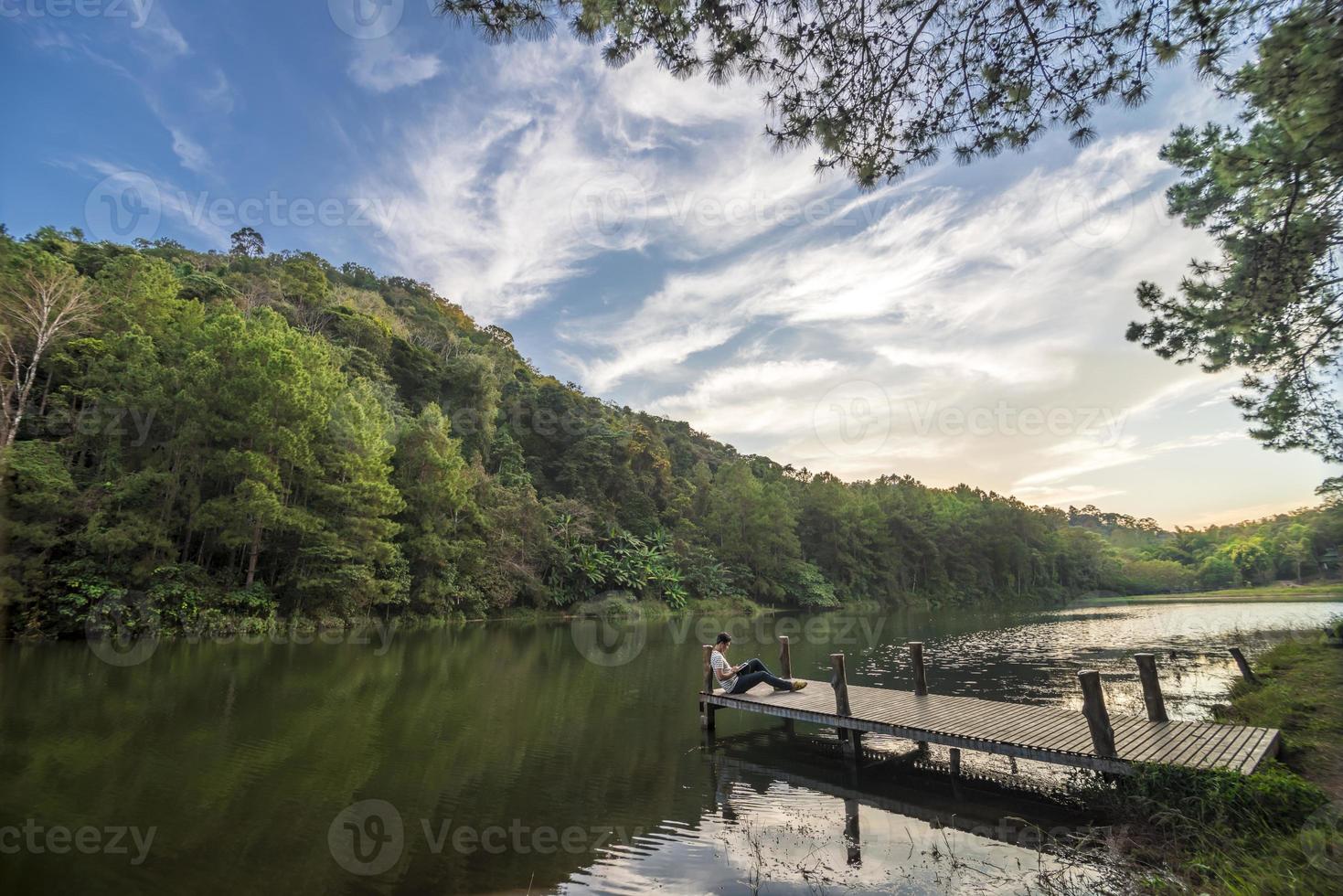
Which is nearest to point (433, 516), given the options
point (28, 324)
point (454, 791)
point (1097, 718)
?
point (28, 324)

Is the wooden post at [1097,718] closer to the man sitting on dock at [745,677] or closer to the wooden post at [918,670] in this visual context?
the wooden post at [918,670]

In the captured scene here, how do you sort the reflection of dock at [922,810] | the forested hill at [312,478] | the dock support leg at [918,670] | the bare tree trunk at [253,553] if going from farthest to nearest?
the bare tree trunk at [253,553], the forested hill at [312,478], the dock support leg at [918,670], the reflection of dock at [922,810]

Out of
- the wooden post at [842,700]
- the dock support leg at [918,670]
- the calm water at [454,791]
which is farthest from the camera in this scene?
the dock support leg at [918,670]

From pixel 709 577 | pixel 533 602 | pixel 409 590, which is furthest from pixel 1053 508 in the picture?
pixel 409 590

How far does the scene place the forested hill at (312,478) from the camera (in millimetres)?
18875

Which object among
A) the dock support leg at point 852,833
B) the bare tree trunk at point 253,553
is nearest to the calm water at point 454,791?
the dock support leg at point 852,833

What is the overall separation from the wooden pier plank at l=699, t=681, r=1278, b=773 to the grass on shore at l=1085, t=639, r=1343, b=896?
0.34 metres

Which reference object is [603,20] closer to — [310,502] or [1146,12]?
[1146,12]

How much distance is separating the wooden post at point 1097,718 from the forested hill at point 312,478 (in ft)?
77.1

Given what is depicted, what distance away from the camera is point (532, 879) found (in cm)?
530

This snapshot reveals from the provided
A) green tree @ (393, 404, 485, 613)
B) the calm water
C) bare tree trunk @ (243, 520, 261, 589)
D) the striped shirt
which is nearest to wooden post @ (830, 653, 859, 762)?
the calm water

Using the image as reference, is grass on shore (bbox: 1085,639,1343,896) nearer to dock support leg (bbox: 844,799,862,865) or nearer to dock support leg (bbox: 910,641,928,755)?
dock support leg (bbox: 844,799,862,865)

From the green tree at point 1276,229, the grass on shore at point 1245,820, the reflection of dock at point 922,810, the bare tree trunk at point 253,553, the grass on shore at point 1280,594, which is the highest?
the green tree at point 1276,229

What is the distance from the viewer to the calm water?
17.5 ft
